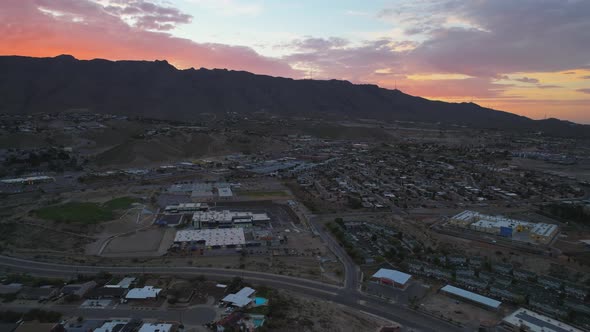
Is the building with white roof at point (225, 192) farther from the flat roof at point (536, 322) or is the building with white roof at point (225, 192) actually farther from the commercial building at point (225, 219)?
the flat roof at point (536, 322)

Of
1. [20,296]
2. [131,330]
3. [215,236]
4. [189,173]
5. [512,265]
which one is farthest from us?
[189,173]

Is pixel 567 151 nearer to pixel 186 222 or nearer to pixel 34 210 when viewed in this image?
pixel 186 222

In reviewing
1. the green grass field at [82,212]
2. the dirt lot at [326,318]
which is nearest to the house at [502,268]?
the dirt lot at [326,318]

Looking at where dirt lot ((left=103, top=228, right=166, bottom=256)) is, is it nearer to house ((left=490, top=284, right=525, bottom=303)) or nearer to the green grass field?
the green grass field

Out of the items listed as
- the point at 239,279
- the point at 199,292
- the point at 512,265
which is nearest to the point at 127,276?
the point at 199,292

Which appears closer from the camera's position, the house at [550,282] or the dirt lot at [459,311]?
the dirt lot at [459,311]

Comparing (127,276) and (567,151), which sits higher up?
(567,151)

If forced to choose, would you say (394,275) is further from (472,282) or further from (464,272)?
(464,272)
